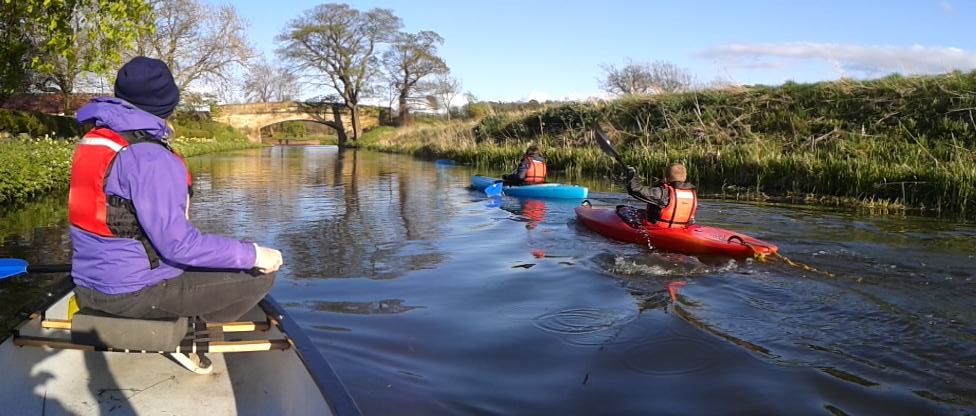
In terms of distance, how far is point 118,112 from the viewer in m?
2.73

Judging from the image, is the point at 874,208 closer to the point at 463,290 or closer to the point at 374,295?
the point at 463,290

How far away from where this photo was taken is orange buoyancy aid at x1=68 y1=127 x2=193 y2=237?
106 inches

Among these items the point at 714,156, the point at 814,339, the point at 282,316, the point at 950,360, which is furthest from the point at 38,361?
the point at 714,156

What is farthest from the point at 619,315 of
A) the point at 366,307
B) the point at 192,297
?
the point at 192,297

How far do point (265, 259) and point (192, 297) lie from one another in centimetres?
37

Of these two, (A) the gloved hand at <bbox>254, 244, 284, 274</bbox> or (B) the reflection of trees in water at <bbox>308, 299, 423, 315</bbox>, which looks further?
(B) the reflection of trees in water at <bbox>308, 299, 423, 315</bbox>

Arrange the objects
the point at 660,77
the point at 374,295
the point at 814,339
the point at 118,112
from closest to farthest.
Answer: the point at 118,112
the point at 814,339
the point at 374,295
the point at 660,77

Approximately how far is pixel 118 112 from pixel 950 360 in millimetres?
4770

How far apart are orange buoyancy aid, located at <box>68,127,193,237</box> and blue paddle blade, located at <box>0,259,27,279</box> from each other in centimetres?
157

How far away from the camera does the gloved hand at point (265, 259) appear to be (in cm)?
307

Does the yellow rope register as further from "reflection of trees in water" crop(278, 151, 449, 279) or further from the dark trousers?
the dark trousers

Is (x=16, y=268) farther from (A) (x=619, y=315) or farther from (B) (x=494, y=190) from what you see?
(B) (x=494, y=190)

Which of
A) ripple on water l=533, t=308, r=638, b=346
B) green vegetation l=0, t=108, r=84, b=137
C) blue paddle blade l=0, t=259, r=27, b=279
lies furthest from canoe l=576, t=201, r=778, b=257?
green vegetation l=0, t=108, r=84, b=137

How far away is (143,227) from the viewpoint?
2736 millimetres
